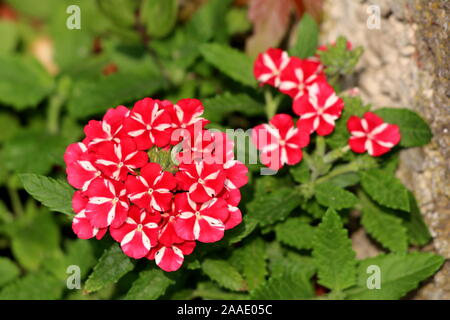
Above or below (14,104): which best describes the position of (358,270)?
below

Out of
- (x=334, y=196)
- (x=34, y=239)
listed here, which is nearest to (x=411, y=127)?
(x=334, y=196)

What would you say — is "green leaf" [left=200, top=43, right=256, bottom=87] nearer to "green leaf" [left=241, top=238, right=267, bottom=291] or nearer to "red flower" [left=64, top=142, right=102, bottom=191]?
"green leaf" [left=241, top=238, right=267, bottom=291]

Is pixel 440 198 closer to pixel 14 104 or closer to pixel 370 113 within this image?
pixel 370 113

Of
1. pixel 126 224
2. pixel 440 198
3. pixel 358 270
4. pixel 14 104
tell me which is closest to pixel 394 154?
pixel 440 198

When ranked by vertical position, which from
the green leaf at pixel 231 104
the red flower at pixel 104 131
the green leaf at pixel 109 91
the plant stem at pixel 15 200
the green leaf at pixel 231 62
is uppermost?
the green leaf at pixel 231 62

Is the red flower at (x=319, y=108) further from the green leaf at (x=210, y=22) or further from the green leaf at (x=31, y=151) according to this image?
the green leaf at (x=31, y=151)

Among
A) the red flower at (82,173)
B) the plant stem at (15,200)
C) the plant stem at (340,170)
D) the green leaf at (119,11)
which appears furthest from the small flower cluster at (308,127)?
the plant stem at (15,200)
